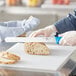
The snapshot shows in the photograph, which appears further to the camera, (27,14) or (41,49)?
(27,14)

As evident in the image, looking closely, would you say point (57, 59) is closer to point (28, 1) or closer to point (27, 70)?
point (27, 70)

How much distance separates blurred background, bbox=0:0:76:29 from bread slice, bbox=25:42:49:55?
1.21m

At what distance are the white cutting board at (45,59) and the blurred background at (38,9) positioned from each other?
1153mm

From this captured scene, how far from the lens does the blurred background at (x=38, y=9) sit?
7.17 ft

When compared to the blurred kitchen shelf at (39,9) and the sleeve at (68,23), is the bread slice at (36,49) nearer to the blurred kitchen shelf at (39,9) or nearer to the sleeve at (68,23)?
the sleeve at (68,23)

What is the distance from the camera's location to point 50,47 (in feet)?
3.46

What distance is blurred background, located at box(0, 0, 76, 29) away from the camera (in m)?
2.19

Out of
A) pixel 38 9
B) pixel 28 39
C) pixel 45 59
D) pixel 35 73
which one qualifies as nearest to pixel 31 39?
pixel 28 39

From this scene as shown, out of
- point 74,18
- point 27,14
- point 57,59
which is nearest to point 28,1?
point 27,14

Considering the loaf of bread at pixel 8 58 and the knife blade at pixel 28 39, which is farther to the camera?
the knife blade at pixel 28 39

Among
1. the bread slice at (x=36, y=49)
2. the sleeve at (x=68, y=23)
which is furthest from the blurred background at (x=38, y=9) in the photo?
the bread slice at (x=36, y=49)

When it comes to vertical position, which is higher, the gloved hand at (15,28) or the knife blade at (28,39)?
the knife blade at (28,39)

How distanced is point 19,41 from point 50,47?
12cm

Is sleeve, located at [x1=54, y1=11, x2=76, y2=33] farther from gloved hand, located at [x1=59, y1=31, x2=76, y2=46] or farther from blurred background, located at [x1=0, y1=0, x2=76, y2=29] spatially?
blurred background, located at [x1=0, y1=0, x2=76, y2=29]
